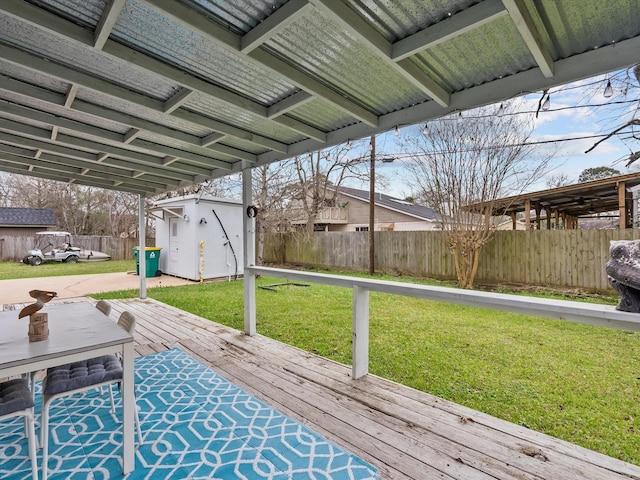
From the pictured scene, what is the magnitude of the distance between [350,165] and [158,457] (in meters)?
12.4

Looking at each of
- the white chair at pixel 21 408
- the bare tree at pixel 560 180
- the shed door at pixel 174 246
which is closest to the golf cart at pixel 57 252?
the shed door at pixel 174 246

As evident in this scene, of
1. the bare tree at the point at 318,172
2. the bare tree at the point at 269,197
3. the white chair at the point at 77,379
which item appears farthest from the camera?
the bare tree at the point at 318,172

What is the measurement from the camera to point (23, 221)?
16922mm

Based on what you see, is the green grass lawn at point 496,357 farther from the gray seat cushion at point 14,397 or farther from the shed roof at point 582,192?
the gray seat cushion at point 14,397

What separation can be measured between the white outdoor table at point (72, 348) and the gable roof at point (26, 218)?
64.3ft

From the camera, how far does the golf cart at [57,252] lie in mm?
13516

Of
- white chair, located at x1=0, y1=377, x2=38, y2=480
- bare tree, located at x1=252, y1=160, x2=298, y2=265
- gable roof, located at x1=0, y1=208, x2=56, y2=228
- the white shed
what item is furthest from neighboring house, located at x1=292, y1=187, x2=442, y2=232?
white chair, located at x1=0, y1=377, x2=38, y2=480

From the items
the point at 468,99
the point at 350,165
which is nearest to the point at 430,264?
the point at 350,165

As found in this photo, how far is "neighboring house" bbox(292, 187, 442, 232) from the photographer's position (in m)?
17.4

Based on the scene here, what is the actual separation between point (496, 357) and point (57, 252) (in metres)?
16.9

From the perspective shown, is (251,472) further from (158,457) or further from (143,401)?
(143,401)

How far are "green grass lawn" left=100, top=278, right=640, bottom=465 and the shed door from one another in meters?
4.06

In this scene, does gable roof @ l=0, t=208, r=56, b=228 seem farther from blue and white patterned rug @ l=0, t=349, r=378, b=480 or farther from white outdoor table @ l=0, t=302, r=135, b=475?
white outdoor table @ l=0, t=302, r=135, b=475

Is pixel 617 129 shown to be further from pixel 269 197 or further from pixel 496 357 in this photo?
pixel 269 197
